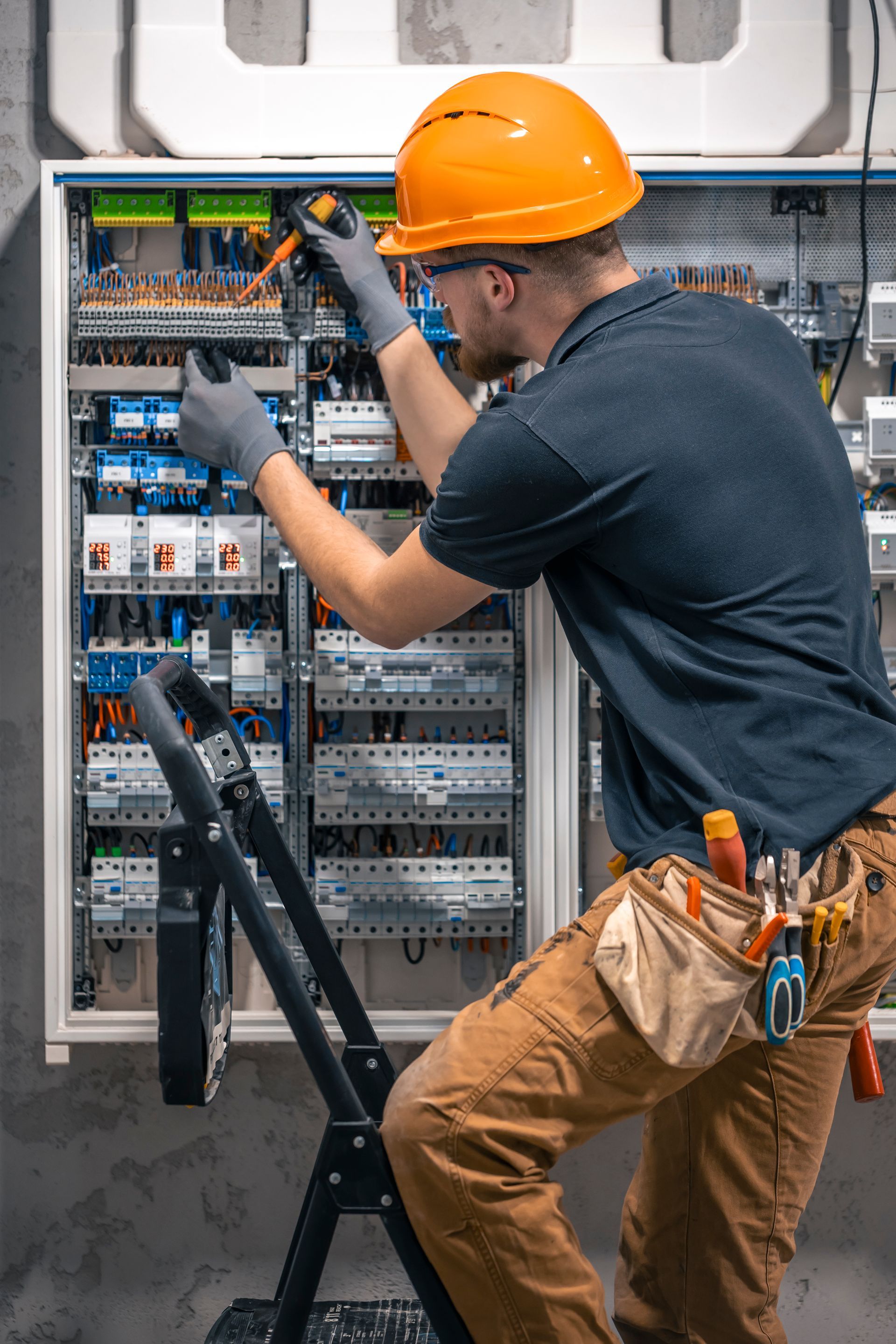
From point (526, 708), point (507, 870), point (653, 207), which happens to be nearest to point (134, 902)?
point (507, 870)

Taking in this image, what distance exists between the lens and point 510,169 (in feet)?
5.24

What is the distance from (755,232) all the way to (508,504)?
58.6 inches

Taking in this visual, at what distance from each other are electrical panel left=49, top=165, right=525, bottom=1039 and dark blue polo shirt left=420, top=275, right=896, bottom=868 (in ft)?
3.14

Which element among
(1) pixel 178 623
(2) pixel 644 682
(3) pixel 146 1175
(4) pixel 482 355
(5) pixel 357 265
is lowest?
(3) pixel 146 1175

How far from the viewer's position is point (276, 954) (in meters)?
1.42

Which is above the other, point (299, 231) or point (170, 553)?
point (299, 231)

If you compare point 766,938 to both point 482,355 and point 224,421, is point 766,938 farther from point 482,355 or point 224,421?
point 224,421

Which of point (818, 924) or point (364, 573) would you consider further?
point (364, 573)

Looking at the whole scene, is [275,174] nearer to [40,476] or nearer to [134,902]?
[40,476]

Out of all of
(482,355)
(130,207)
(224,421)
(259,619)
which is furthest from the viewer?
(259,619)

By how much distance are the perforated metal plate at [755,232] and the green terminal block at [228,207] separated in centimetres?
86

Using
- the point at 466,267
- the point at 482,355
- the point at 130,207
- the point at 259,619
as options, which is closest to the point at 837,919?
the point at 482,355

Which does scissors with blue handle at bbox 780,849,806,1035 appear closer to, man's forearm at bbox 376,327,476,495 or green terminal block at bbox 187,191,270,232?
man's forearm at bbox 376,327,476,495

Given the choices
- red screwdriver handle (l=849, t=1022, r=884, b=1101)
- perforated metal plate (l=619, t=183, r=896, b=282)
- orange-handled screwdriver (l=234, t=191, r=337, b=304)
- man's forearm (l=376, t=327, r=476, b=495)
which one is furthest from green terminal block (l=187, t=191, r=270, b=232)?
red screwdriver handle (l=849, t=1022, r=884, b=1101)
